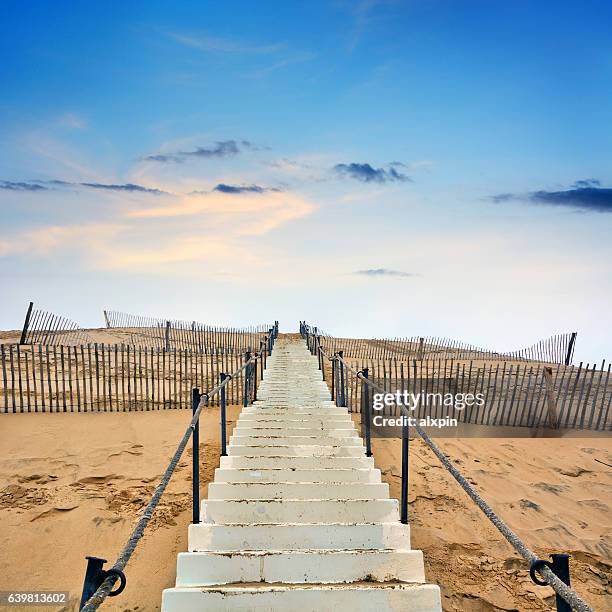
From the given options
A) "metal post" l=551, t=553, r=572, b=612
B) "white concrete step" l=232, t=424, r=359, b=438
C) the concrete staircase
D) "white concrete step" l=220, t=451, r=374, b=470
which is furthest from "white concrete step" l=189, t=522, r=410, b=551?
"metal post" l=551, t=553, r=572, b=612

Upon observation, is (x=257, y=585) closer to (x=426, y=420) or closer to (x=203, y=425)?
(x=203, y=425)

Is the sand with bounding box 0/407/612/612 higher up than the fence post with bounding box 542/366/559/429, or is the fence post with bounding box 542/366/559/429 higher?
the fence post with bounding box 542/366/559/429

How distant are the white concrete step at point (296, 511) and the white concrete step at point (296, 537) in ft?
0.87

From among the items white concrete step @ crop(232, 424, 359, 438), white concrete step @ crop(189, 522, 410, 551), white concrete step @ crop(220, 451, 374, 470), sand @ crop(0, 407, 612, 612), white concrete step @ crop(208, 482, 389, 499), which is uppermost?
white concrete step @ crop(232, 424, 359, 438)

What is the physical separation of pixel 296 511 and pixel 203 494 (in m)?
2.76

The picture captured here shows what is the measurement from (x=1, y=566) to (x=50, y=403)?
541cm

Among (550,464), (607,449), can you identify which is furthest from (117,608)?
(607,449)

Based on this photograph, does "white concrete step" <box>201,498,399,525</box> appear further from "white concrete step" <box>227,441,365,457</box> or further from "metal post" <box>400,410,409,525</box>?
"white concrete step" <box>227,441,365,457</box>

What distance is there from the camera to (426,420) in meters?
11.3

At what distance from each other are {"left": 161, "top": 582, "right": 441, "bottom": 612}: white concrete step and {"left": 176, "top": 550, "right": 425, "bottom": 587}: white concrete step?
21cm

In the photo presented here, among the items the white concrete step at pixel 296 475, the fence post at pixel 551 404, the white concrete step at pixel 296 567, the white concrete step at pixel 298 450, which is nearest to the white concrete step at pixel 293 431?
the white concrete step at pixel 298 450

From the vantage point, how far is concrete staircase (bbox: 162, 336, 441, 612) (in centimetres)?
385

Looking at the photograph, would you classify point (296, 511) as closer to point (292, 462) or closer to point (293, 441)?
point (292, 462)

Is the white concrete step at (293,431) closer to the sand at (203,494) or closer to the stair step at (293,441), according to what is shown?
the stair step at (293,441)
